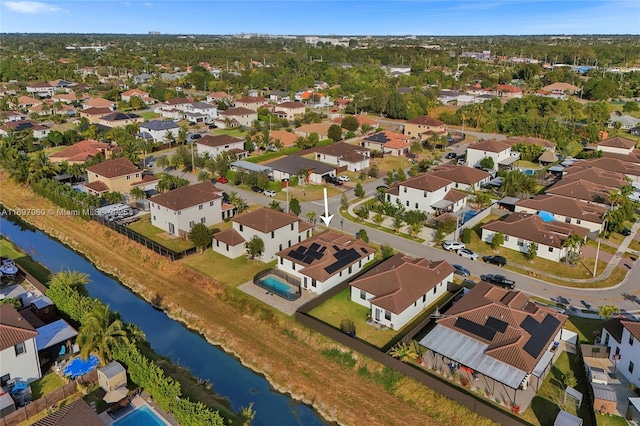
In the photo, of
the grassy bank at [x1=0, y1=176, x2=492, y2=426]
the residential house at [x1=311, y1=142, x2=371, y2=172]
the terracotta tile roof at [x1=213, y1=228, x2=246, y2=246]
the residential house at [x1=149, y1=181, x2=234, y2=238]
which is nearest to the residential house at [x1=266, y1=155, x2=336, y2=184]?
the residential house at [x1=311, y1=142, x2=371, y2=172]

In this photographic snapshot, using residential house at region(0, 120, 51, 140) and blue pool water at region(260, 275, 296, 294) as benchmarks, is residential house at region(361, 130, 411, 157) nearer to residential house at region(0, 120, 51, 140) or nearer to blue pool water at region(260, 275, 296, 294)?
blue pool water at region(260, 275, 296, 294)

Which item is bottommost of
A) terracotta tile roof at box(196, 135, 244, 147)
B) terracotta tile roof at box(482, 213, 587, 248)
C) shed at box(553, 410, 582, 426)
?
shed at box(553, 410, 582, 426)

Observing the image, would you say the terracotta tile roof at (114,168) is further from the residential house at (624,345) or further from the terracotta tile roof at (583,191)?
the residential house at (624,345)

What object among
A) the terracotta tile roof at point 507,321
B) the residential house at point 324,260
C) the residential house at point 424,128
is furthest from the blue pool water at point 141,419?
the residential house at point 424,128

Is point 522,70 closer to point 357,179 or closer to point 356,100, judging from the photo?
point 356,100

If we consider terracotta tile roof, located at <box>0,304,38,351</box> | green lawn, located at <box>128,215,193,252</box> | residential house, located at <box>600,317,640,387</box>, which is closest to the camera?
terracotta tile roof, located at <box>0,304,38,351</box>

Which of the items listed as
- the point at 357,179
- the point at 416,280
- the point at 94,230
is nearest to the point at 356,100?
the point at 357,179

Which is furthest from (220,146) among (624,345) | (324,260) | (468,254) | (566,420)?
(566,420)
